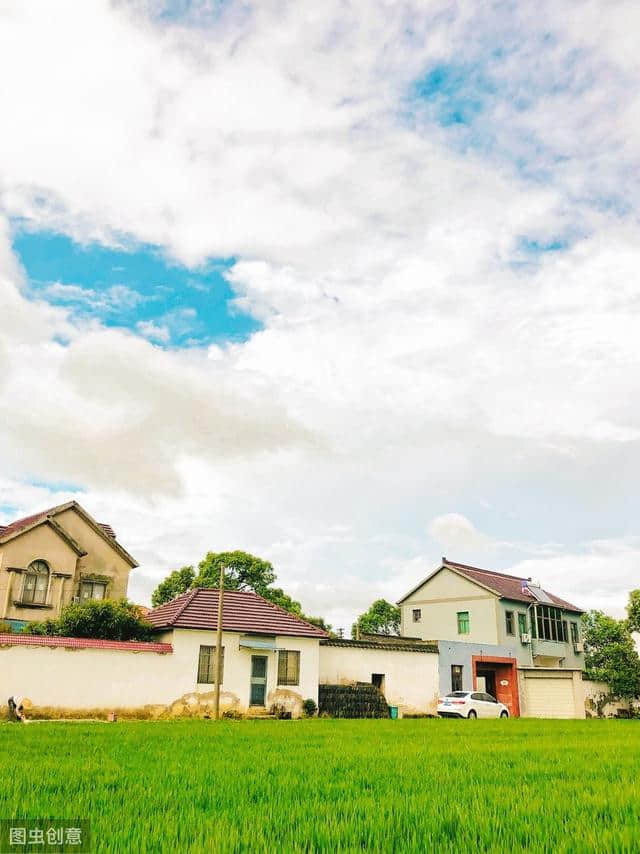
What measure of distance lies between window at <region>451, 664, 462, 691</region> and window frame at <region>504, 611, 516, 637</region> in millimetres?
7494

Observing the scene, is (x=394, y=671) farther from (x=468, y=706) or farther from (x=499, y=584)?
(x=499, y=584)

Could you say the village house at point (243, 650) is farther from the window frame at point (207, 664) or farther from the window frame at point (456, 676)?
the window frame at point (456, 676)

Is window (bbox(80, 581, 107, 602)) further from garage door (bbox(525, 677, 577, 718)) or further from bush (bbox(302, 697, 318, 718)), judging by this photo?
garage door (bbox(525, 677, 577, 718))

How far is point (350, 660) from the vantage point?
108ft

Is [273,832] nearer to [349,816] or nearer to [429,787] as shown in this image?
[349,816]

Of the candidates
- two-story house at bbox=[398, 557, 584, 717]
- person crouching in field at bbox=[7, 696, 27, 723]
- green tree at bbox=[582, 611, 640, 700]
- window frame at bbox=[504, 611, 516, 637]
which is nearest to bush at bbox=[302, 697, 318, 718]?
two-story house at bbox=[398, 557, 584, 717]

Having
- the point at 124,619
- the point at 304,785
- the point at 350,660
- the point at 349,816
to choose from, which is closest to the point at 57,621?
the point at 124,619

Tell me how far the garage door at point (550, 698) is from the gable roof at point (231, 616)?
17.0 metres

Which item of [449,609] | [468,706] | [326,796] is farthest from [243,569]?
[326,796]

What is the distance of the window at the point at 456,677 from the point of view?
121ft

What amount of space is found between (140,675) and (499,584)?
94.5ft

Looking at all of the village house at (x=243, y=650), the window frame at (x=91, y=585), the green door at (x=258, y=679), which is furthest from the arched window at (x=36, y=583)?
the green door at (x=258, y=679)

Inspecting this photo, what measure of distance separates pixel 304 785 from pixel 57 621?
2375cm

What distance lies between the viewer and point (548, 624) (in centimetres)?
4731
